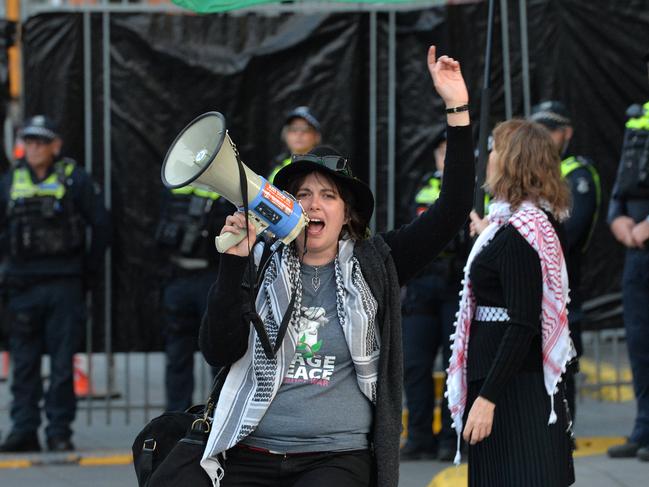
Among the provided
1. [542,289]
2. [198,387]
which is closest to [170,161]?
[542,289]

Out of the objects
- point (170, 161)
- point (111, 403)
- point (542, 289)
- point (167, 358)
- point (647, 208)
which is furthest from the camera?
point (111, 403)

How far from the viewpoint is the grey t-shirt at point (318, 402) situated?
4008 millimetres

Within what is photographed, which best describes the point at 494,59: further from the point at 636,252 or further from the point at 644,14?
the point at 636,252

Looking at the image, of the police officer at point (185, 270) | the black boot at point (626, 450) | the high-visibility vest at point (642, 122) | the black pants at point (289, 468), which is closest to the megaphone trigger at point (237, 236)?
the black pants at point (289, 468)

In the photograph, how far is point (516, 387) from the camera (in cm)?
484

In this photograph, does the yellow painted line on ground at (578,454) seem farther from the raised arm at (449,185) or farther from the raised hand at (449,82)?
the raised hand at (449,82)

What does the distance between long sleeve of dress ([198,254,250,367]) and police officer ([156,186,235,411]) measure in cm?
431

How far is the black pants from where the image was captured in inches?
157

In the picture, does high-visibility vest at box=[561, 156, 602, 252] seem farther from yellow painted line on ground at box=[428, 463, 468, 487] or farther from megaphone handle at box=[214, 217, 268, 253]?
megaphone handle at box=[214, 217, 268, 253]

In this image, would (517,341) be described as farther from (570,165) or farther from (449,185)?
(570,165)

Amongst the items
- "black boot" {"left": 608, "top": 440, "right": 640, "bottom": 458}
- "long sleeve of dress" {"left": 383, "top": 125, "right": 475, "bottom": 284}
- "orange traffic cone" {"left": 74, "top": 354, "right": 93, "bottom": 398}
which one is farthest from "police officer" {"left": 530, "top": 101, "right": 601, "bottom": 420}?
"orange traffic cone" {"left": 74, "top": 354, "right": 93, "bottom": 398}

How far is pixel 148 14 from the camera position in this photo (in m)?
8.92

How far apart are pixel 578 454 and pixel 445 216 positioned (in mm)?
4076

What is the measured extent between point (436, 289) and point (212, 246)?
59.0 inches
